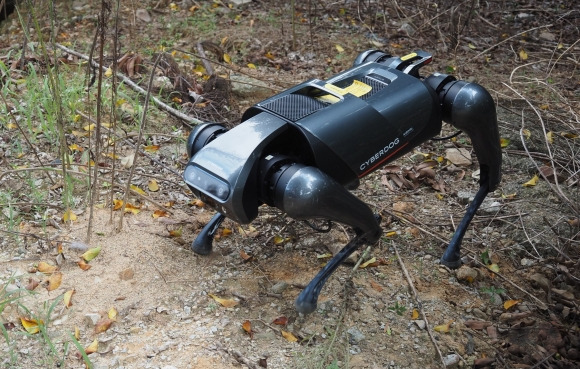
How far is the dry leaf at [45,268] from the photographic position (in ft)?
8.36

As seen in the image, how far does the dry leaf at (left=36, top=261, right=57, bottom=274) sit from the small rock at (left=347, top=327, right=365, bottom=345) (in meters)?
1.08

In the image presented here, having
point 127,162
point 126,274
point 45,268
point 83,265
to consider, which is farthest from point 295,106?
point 127,162

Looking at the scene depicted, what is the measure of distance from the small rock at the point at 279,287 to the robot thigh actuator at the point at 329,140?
216 mm

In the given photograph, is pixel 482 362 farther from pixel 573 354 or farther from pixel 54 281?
pixel 54 281

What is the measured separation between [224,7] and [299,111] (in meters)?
3.04

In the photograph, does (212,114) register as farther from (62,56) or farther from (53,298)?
(53,298)

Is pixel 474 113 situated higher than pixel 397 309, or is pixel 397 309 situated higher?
pixel 474 113

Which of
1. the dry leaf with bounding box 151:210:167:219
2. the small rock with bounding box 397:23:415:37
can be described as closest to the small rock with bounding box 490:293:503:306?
the dry leaf with bounding box 151:210:167:219

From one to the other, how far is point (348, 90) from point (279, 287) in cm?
76

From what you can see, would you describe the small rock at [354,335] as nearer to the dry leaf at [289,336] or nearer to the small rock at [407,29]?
the dry leaf at [289,336]

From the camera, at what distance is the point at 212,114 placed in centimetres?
377

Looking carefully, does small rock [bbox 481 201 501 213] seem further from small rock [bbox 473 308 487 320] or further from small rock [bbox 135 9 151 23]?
small rock [bbox 135 9 151 23]

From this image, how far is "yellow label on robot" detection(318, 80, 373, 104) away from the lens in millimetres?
2361

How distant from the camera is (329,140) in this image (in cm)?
220
